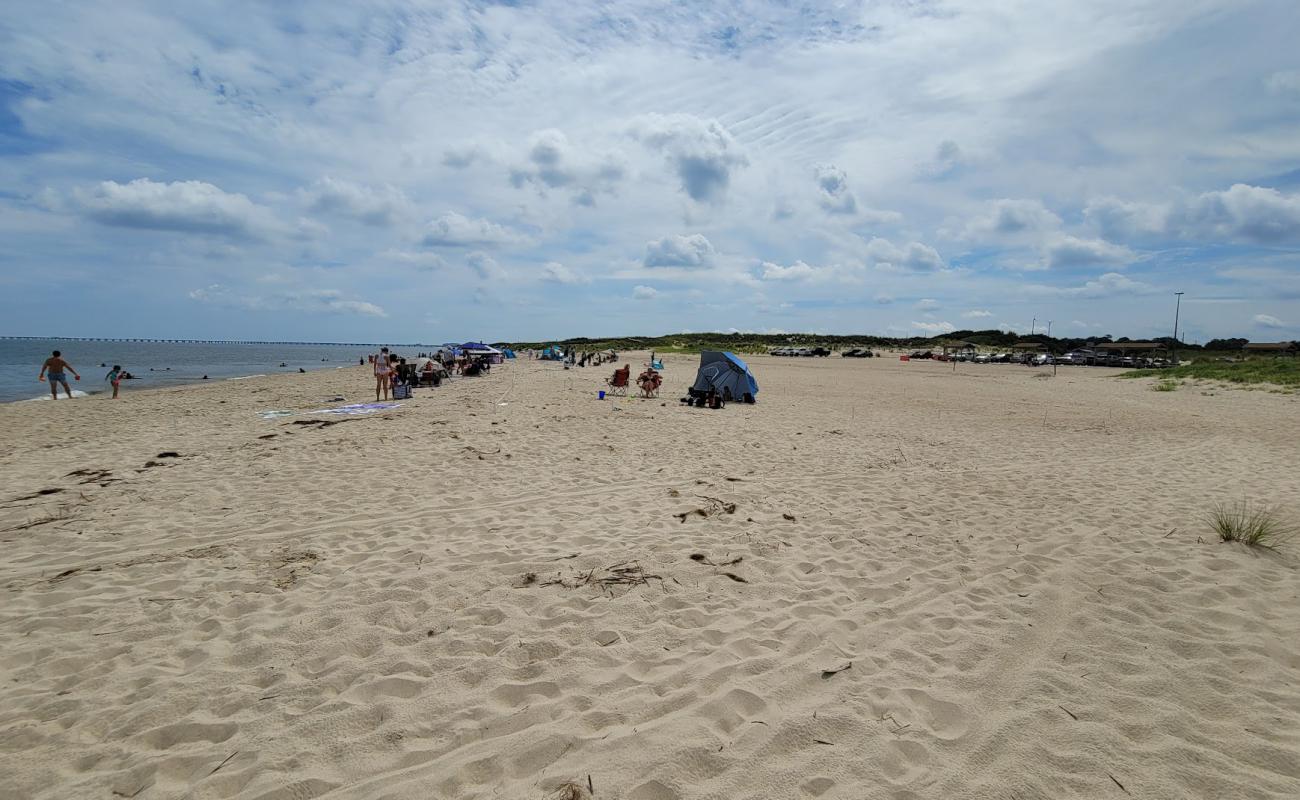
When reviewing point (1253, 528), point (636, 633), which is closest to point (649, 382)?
point (1253, 528)

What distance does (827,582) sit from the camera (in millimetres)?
4777

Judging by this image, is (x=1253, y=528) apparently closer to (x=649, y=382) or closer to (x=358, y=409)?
(x=649, y=382)

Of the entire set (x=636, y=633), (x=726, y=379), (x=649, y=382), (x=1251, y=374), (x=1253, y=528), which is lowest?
(x=636, y=633)

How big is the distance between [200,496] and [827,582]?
24.0ft

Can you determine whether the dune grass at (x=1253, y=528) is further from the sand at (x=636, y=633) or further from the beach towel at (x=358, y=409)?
the beach towel at (x=358, y=409)

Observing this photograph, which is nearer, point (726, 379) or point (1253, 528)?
point (1253, 528)

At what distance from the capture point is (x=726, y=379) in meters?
17.6

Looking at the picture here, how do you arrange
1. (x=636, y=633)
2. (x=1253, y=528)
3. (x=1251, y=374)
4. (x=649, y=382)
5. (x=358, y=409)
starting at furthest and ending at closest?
(x=1251, y=374) → (x=649, y=382) → (x=358, y=409) → (x=1253, y=528) → (x=636, y=633)

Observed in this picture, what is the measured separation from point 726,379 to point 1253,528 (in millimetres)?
12629

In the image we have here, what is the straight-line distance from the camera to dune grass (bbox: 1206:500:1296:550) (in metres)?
5.45

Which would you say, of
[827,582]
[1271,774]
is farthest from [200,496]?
[1271,774]

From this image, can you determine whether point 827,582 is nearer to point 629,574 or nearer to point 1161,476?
point 629,574

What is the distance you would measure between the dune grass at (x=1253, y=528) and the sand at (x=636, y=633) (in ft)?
0.55

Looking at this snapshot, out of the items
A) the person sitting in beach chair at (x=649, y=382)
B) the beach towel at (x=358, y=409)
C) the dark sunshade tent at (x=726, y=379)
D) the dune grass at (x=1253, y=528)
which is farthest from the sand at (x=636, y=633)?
the person sitting in beach chair at (x=649, y=382)
